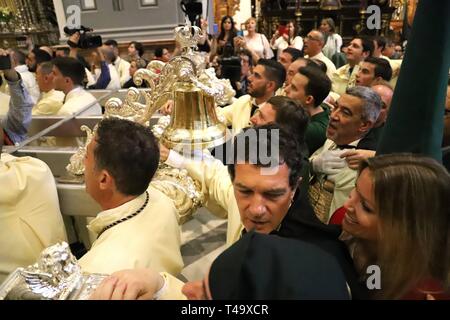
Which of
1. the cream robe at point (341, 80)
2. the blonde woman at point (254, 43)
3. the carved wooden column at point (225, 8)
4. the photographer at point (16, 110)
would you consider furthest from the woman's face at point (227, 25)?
the carved wooden column at point (225, 8)

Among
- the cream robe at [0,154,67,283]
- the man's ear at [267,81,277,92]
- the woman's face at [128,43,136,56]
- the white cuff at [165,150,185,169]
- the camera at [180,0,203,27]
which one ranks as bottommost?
the cream robe at [0,154,67,283]

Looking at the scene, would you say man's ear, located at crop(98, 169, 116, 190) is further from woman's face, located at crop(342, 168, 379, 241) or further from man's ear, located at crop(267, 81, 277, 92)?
man's ear, located at crop(267, 81, 277, 92)

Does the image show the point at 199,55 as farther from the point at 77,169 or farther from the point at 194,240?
the point at 194,240

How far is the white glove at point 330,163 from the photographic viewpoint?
1510 millimetres

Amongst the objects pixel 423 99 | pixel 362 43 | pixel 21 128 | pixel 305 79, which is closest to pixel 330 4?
pixel 362 43

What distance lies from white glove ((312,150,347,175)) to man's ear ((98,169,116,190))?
2.83ft

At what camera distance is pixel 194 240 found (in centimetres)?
166

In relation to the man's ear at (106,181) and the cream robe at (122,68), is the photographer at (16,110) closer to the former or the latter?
the man's ear at (106,181)

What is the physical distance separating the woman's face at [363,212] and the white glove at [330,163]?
52 cm

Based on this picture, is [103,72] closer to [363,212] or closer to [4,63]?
[4,63]

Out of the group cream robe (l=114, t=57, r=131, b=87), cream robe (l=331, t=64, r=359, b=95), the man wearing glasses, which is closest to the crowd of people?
cream robe (l=331, t=64, r=359, b=95)

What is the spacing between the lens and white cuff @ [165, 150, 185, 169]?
4.77ft

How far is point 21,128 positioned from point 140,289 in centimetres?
203

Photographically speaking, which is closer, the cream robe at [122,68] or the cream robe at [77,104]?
the cream robe at [77,104]
